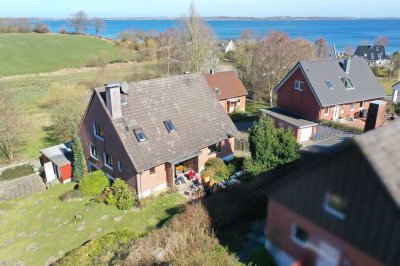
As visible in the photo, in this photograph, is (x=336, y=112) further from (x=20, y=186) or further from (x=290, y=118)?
(x=20, y=186)

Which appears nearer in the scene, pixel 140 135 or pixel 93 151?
pixel 140 135

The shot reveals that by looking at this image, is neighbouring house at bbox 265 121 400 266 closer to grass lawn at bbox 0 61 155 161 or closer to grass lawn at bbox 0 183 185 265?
grass lawn at bbox 0 183 185 265

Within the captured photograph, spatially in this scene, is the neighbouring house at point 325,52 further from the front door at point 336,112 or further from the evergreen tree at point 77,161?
the evergreen tree at point 77,161

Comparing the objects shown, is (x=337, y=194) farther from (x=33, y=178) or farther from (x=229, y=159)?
(x=33, y=178)

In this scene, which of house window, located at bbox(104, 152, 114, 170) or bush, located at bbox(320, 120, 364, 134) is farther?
bush, located at bbox(320, 120, 364, 134)

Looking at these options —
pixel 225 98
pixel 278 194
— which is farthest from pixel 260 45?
pixel 278 194

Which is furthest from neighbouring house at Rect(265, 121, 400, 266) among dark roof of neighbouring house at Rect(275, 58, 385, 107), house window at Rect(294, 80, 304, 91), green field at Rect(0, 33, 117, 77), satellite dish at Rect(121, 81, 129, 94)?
green field at Rect(0, 33, 117, 77)

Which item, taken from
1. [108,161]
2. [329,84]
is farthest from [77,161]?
[329,84]

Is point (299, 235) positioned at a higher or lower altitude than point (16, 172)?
higher
